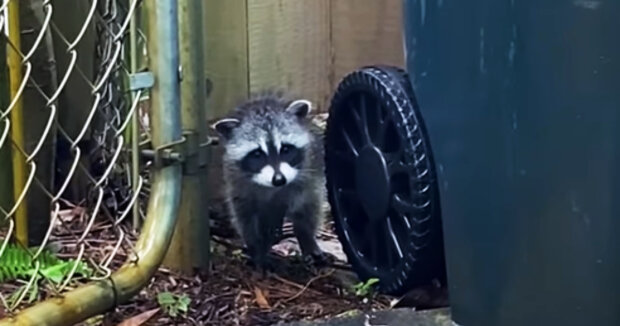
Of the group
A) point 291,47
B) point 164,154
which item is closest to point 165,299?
point 164,154

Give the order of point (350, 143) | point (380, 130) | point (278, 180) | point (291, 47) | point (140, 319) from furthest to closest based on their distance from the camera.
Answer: point (291, 47) → point (278, 180) → point (350, 143) → point (380, 130) → point (140, 319)

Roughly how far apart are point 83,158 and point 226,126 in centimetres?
55

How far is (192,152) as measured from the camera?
8.54 feet

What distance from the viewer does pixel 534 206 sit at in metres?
1.90

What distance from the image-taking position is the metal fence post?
2.61 meters

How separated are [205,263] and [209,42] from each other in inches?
46.6

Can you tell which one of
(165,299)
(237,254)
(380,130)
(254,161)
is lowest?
(237,254)

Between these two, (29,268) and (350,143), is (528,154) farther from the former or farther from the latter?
(29,268)

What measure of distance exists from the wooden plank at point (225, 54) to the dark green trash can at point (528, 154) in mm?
1754

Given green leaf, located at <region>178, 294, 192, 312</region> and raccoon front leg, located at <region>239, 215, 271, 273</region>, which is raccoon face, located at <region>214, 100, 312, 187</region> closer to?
raccoon front leg, located at <region>239, 215, 271, 273</region>

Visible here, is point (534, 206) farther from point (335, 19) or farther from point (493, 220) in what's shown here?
point (335, 19)

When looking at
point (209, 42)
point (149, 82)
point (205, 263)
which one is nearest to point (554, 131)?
point (149, 82)

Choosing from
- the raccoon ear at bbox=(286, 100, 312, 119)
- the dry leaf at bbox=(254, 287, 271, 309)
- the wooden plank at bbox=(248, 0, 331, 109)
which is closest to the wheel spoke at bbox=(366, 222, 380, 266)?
the dry leaf at bbox=(254, 287, 271, 309)

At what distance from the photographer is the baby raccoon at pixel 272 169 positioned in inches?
134
